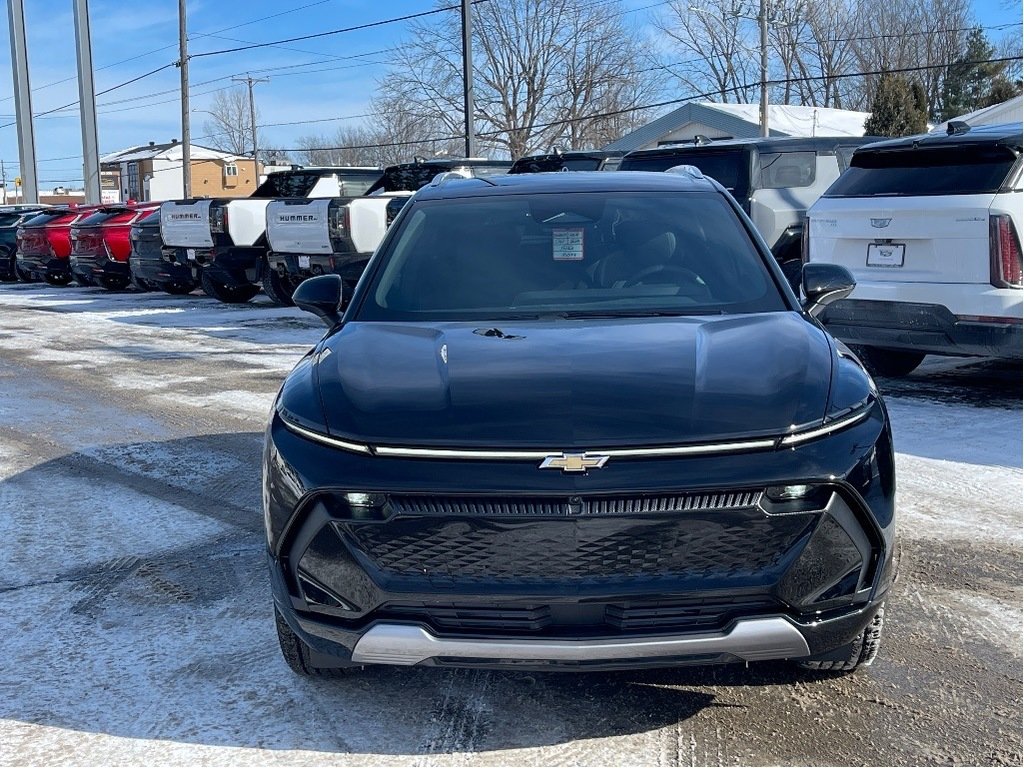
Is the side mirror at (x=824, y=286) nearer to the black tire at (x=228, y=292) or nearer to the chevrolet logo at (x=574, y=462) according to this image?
the chevrolet logo at (x=574, y=462)

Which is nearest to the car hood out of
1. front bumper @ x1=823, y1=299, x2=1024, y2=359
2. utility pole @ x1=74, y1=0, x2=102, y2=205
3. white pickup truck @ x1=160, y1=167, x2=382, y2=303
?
front bumper @ x1=823, y1=299, x2=1024, y2=359

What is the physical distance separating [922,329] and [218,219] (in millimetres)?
10662

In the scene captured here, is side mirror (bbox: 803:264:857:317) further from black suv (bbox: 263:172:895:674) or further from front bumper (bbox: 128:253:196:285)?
front bumper (bbox: 128:253:196:285)

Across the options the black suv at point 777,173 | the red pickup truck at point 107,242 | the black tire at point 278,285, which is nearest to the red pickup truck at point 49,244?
the red pickup truck at point 107,242

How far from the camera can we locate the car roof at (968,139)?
7.37 m

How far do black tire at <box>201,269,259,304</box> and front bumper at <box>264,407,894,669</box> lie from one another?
14.9m

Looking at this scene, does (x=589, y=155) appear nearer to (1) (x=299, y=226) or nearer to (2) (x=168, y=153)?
(1) (x=299, y=226)

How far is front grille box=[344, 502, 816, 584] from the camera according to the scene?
2.79 metres

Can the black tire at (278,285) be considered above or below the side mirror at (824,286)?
below

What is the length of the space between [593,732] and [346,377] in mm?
1222

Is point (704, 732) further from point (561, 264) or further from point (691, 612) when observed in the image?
point (561, 264)

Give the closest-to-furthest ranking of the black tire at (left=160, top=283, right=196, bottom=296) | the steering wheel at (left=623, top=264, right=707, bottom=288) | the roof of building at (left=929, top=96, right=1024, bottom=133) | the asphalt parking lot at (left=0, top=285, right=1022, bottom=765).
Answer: the asphalt parking lot at (left=0, top=285, right=1022, bottom=765), the steering wheel at (left=623, top=264, right=707, bottom=288), the black tire at (left=160, top=283, right=196, bottom=296), the roof of building at (left=929, top=96, right=1024, bottom=133)

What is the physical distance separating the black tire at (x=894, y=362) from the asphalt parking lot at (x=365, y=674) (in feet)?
7.03

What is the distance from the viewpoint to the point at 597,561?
280 centimetres
